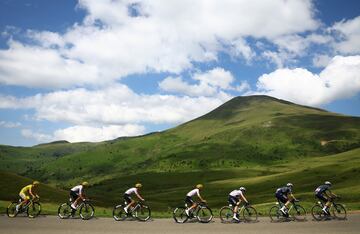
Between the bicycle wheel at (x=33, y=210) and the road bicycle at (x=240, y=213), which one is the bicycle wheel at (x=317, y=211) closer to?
the road bicycle at (x=240, y=213)

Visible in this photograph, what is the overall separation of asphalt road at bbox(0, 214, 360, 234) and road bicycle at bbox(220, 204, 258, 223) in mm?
766

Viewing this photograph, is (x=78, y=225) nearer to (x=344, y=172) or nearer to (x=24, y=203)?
(x=24, y=203)

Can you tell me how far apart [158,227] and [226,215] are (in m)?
5.91

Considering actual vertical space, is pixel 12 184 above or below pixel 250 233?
above

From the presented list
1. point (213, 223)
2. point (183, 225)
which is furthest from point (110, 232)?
point (213, 223)

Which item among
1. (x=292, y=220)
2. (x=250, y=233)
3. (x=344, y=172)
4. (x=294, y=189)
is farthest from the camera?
(x=344, y=172)

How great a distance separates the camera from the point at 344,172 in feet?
368

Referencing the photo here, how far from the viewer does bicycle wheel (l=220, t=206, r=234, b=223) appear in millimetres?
30422

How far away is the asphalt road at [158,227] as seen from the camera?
25094 millimetres

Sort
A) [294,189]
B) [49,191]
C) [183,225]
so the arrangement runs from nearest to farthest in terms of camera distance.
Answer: [183,225], [49,191], [294,189]

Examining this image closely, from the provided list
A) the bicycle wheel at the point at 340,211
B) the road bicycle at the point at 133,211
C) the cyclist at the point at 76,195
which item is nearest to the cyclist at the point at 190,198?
the road bicycle at the point at 133,211

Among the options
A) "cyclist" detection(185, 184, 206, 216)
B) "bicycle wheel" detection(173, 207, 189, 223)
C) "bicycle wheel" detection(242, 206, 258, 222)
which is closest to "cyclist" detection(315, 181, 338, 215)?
"bicycle wheel" detection(242, 206, 258, 222)

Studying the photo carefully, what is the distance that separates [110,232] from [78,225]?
3856mm

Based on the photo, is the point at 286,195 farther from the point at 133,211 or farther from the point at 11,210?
the point at 11,210
